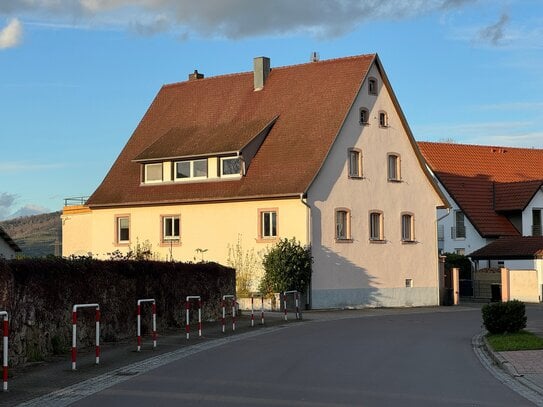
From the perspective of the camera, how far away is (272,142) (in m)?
43.8

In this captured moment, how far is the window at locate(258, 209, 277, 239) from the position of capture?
1642 inches

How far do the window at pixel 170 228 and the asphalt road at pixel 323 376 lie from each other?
71.4ft

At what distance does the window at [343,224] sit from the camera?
42.1 metres

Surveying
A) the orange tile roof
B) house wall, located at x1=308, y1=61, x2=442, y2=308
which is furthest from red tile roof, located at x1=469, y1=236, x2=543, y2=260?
the orange tile roof

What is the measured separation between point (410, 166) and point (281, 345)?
26.1m

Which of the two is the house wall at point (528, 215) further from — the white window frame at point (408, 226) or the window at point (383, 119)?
the window at point (383, 119)

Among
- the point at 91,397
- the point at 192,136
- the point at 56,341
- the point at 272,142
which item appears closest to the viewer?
the point at 91,397

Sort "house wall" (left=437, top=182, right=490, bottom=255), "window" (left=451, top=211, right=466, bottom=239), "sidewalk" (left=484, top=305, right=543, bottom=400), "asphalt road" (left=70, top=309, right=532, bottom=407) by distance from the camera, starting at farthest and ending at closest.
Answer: "window" (left=451, top=211, right=466, bottom=239), "house wall" (left=437, top=182, right=490, bottom=255), "sidewalk" (left=484, top=305, right=543, bottom=400), "asphalt road" (left=70, top=309, right=532, bottom=407)

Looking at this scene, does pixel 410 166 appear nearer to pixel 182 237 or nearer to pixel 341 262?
pixel 341 262

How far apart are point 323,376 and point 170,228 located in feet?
103

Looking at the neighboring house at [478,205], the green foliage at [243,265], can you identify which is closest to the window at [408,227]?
the green foliage at [243,265]

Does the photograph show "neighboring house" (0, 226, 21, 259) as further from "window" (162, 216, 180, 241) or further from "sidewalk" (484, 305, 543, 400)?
"sidewalk" (484, 305, 543, 400)

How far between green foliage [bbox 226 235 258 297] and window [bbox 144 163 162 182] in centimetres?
631

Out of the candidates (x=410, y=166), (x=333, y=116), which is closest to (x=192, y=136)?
(x=333, y=116)
